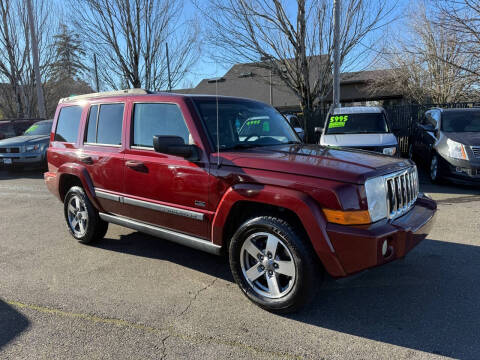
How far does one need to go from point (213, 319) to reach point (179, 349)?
0.44 metres

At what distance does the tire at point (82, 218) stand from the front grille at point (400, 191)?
343cm

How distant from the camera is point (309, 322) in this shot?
2906mm

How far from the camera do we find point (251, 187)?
9.77ft

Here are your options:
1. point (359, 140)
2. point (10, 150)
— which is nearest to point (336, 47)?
point (359, 140)

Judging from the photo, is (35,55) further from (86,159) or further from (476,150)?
(476,150)

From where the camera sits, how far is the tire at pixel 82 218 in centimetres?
461

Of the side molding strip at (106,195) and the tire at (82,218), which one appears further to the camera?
the tire at (82,218)

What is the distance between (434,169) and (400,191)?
19.5ft

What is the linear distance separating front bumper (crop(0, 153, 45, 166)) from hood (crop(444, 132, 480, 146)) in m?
11.0

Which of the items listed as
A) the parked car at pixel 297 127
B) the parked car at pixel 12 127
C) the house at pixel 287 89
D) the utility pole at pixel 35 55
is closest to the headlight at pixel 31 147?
the parked car at pixel 12 127

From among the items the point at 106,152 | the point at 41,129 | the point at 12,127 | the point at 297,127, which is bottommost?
the point at 106,152

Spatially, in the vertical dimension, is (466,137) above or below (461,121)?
below

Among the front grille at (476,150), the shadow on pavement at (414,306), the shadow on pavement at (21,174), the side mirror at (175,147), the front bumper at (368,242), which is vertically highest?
the side mirror at (175,147)

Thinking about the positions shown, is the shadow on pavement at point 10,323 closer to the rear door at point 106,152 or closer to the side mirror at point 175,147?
the rear door at point 106,152
